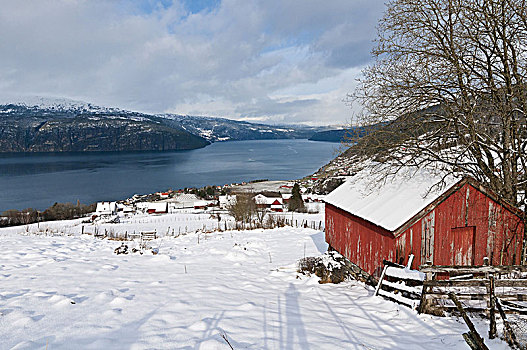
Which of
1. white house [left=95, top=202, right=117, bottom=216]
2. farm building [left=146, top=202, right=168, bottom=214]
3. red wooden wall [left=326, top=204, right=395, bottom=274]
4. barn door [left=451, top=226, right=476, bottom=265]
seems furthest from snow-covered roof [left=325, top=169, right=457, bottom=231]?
white house [left=95, top=202, right=117, bottom=216]

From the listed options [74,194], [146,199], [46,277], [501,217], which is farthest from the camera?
[74,194]

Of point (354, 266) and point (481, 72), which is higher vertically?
point (481, 72)

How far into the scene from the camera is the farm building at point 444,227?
805 cm

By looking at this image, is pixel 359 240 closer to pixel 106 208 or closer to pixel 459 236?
pixel 459 236

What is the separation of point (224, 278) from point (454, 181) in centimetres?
684

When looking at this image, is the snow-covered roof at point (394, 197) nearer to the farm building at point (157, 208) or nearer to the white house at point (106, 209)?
the farm building at point (157, 208)

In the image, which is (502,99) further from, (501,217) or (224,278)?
(224,278)

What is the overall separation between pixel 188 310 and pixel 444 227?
6663 millimetres

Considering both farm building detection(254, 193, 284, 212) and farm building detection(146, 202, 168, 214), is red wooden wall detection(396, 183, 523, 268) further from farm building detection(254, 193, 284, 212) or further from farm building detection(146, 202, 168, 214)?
farm building detection(146, 202, 168, 214)

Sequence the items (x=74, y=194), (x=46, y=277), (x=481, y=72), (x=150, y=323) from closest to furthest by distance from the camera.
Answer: (x=150, y=323) → (x=46, y=277) → (x=481, y=72) → (x=74, y=194)

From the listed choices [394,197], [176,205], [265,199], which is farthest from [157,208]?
[394,197]

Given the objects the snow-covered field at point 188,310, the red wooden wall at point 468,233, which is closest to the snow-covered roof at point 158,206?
the snow-covered field at point 188,310

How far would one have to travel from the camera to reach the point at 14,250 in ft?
36.3

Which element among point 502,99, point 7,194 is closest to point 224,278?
point 502,99
